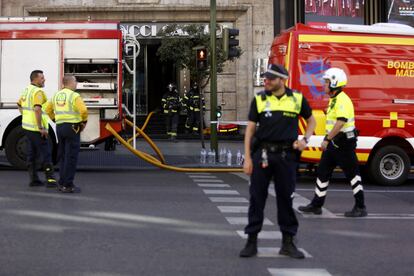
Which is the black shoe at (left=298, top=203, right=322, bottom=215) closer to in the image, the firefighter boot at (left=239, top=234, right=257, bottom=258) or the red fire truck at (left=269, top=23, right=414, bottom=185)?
the firefighter boot at (left=239, top=234, right=257, bottom=258)

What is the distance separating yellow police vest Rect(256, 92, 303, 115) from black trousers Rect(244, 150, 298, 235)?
396 mm

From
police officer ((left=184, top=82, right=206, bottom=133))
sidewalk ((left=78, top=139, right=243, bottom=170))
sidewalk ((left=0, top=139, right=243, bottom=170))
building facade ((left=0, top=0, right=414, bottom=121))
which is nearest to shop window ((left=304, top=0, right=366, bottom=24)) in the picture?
building facade ((left=0, top=0, right=414, bottom=121))

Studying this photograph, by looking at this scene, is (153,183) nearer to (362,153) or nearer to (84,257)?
(362,153)

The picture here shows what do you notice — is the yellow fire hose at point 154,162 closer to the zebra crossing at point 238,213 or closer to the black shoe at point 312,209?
the zebra crossing at point 238,213

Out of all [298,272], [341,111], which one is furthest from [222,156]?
[298,272]

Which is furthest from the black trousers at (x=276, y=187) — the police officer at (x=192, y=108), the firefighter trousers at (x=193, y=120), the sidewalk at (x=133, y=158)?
the firefighter trousers at (x=193, y=120)

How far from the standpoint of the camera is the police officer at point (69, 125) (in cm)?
1064

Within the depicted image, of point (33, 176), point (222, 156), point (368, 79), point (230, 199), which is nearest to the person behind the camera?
point (230, 199)

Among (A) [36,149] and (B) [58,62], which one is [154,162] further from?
(A) [36,149]

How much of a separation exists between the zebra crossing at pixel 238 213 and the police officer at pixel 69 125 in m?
2.13

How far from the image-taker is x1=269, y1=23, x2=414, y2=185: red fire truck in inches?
479

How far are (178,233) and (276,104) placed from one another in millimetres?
2004

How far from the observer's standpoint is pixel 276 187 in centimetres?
654

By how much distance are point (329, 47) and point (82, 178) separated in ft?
16.7
